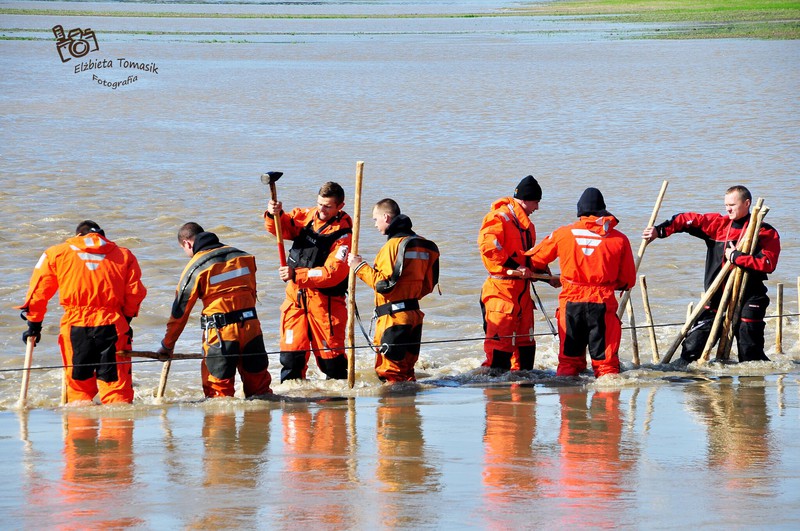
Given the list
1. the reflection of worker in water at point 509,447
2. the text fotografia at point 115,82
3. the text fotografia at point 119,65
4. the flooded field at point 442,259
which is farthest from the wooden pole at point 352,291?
the text fotografia at point 119,65

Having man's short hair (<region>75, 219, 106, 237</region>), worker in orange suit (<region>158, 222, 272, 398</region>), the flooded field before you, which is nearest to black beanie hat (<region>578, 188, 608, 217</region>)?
the flooded field

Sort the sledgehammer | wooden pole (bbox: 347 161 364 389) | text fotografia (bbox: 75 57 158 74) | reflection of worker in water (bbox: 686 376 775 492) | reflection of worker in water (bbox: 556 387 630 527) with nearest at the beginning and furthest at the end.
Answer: reflection of worker in water (bbox: 556 387 630 527) < reflection of worker in water (bbox: 686 376 775 492) < wooden pole (bbox: 347 161 364 389) < the sledgehammer < text fotografia (bbox: 75 57 158 74)

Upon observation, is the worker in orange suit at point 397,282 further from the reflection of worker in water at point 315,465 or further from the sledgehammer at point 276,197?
the reflection of worker in water at point 315,465

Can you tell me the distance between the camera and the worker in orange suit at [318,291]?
9.27m

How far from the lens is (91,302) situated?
8.41 metres

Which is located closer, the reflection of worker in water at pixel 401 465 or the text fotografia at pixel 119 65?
the reflection of worker in water at pixel 401 465

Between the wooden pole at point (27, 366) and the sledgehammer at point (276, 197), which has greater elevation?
the sledgehammer at point (276, 197)

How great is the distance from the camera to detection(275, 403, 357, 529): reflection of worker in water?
19.4ft

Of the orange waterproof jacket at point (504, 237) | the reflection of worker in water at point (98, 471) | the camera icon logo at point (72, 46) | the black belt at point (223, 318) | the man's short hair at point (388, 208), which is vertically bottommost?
the reflection of worker in water at point (98, 471)

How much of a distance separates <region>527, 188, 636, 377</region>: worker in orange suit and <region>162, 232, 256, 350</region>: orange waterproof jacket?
2225mm

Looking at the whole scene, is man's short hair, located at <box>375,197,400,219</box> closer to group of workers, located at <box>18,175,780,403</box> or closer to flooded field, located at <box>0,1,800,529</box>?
group of workers, located at <box>18,175,780,403</box>

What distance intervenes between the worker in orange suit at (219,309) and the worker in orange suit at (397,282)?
84 cm

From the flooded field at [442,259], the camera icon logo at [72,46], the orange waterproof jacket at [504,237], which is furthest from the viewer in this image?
the camera icon logo at [72,46]

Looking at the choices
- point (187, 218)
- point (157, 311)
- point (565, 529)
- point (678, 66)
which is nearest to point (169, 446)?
point (565, 529)
